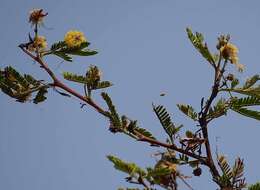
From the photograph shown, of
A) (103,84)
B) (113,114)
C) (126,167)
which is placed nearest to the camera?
(126,167)

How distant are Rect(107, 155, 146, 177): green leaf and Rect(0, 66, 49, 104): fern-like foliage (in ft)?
3.22

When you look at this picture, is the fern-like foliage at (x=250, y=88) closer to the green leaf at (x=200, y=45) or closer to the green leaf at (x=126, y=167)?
the green leaf at (x=200, y=45)

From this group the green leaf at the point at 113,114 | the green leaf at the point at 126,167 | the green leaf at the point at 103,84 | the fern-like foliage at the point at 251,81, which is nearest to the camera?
the green leaf at the point at 126,167

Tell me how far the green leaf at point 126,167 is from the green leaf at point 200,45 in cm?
112

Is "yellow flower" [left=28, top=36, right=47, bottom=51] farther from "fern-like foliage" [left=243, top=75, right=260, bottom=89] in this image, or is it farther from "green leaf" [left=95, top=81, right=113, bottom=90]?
"fern-like foliage" [left=243, top=75, right=260, bottom=89]

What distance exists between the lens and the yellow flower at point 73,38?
351cm

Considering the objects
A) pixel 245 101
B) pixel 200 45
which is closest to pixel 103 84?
pixel 200 45

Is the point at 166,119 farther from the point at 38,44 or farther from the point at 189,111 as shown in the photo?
the point at 38,44

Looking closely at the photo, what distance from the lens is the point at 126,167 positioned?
2.68 m

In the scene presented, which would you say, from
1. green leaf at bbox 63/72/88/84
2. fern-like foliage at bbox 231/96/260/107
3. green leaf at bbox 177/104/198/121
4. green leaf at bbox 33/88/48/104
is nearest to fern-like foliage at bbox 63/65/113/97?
green leaf at bbox 63/72/88/84

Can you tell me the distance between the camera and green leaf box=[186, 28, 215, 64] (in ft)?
10.8

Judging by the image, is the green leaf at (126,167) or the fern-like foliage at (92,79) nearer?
the green leaf at (126,167)

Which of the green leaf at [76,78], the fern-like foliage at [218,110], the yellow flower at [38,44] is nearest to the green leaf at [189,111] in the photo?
the fern-like foliage at [218,110]

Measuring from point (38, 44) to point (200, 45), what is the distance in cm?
132
